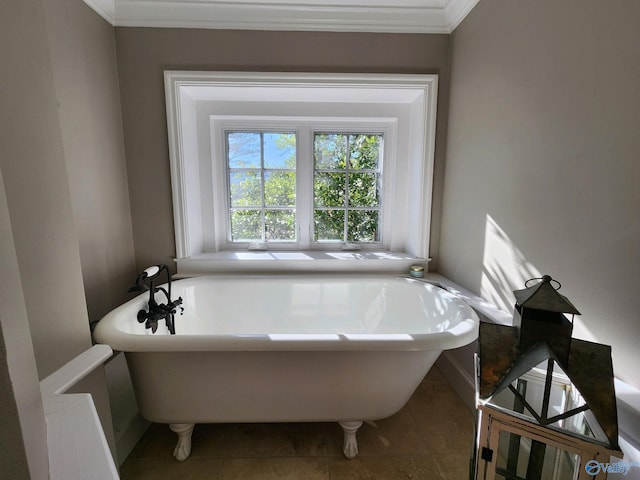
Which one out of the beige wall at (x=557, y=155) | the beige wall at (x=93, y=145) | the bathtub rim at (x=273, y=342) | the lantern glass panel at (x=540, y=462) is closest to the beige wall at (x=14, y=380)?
the bathtub rim at (x=273, y=342)

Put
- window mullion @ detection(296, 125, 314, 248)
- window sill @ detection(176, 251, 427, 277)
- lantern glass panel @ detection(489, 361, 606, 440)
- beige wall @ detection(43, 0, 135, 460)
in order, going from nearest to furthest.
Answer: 1. lantern glass panel @ detection(489, 361, 606, 440)
2. beige wall @ detection(43, 0, 135, 460)
3. window sill @ detection(176, 251, 427, 277)
4. window mullion @ detection(296, 125, 314, 248)

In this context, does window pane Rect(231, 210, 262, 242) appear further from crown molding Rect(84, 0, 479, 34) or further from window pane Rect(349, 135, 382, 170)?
crown molding Rect(84, 0, 479, 34)

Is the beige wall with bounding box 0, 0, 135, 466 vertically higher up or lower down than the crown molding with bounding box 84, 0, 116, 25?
lower down

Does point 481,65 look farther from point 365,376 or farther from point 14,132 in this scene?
point 14,132

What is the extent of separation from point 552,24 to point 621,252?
2.70 feet

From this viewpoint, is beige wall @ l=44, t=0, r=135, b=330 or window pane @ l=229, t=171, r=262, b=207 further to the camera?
window pane @ l=229, t=171, r=262, b=207

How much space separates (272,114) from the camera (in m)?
1.83

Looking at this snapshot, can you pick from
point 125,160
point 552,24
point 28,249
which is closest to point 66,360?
point 28,249

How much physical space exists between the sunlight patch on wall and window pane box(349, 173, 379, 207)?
34.1 inches

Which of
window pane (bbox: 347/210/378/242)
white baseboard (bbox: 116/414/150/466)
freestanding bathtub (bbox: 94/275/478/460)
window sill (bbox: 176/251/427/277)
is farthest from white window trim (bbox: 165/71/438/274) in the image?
white baseboard (bbox: 116/414/150/466)

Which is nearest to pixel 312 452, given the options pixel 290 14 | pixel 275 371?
pixel 275 371

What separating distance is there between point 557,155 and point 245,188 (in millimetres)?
1735

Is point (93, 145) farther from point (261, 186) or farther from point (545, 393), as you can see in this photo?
point (545, 393)

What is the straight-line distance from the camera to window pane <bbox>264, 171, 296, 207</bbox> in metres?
1.99
